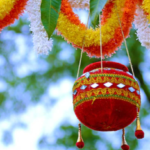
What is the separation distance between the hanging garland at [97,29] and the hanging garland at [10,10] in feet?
0.59

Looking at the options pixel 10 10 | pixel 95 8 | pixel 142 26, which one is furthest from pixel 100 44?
pixel 10 10

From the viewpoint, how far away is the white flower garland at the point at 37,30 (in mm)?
1579

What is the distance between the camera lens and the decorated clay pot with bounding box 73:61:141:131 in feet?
4.12

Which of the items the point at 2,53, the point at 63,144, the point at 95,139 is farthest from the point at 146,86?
the point at 2,53

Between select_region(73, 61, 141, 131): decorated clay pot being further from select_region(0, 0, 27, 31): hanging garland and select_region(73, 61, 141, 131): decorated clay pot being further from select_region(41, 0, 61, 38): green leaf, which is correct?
select_region(0, 0, 27, 31): hanging garland

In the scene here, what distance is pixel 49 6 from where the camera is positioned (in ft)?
4.63

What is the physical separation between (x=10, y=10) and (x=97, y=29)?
15.4 inches

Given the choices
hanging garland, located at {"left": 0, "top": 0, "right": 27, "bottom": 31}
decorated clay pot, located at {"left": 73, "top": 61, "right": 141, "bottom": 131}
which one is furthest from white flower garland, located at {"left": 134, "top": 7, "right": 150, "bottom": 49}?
hanging garland, located at {"left": 0, "top": 0, "right": 27, "bottom": 31}

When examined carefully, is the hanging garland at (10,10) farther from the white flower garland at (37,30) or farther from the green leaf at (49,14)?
the green leaf at (49,14)

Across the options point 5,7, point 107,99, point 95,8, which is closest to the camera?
point 107,99

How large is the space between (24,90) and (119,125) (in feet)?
9.39

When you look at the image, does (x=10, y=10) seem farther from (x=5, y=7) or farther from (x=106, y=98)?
(x=106, y=98)

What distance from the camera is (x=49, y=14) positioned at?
55.2 inches

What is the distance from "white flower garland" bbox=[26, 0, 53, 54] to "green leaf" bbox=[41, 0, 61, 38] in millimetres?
183
